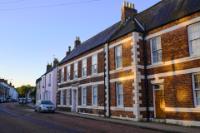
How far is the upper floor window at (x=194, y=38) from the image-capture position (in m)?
16.7

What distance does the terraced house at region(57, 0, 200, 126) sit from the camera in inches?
674

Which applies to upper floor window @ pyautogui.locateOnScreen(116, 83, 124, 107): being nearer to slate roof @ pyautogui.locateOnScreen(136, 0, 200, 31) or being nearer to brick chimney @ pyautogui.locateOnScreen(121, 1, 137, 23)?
slate roof @ pyautogui.locateOnScreen(136, 0, 200, 31)

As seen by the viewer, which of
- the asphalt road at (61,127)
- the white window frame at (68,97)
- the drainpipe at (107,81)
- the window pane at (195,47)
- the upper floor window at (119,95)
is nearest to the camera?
the asphalt road at (61,127)

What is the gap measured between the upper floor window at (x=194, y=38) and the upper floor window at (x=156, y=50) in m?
2.96

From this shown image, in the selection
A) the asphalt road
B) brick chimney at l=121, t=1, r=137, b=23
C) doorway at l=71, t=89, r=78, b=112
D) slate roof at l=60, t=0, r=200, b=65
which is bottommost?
the asphalt road

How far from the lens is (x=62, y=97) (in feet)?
118

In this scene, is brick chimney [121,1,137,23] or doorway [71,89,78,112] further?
doorway [71,89,78,112]

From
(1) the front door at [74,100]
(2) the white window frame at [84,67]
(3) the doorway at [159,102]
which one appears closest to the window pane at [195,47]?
(3) the doorway at [159,102]

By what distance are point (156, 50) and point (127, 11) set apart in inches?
348

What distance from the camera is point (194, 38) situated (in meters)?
17.0

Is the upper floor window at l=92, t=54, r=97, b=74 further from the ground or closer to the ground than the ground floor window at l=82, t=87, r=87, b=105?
further from the ground

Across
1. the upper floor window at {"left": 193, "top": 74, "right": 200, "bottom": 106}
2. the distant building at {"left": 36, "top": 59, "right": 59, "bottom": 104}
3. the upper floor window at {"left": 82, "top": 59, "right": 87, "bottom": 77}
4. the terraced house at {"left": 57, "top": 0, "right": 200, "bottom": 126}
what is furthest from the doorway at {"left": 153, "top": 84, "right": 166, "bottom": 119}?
the distant building at {"left": 36, "top": 59, "right": 59, "bottom": 104}

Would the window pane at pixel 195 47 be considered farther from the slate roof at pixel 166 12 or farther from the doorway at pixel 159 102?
the doorway at pixel 159 102

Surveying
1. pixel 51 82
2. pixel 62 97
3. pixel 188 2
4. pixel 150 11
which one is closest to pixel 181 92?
pixel 188 2
